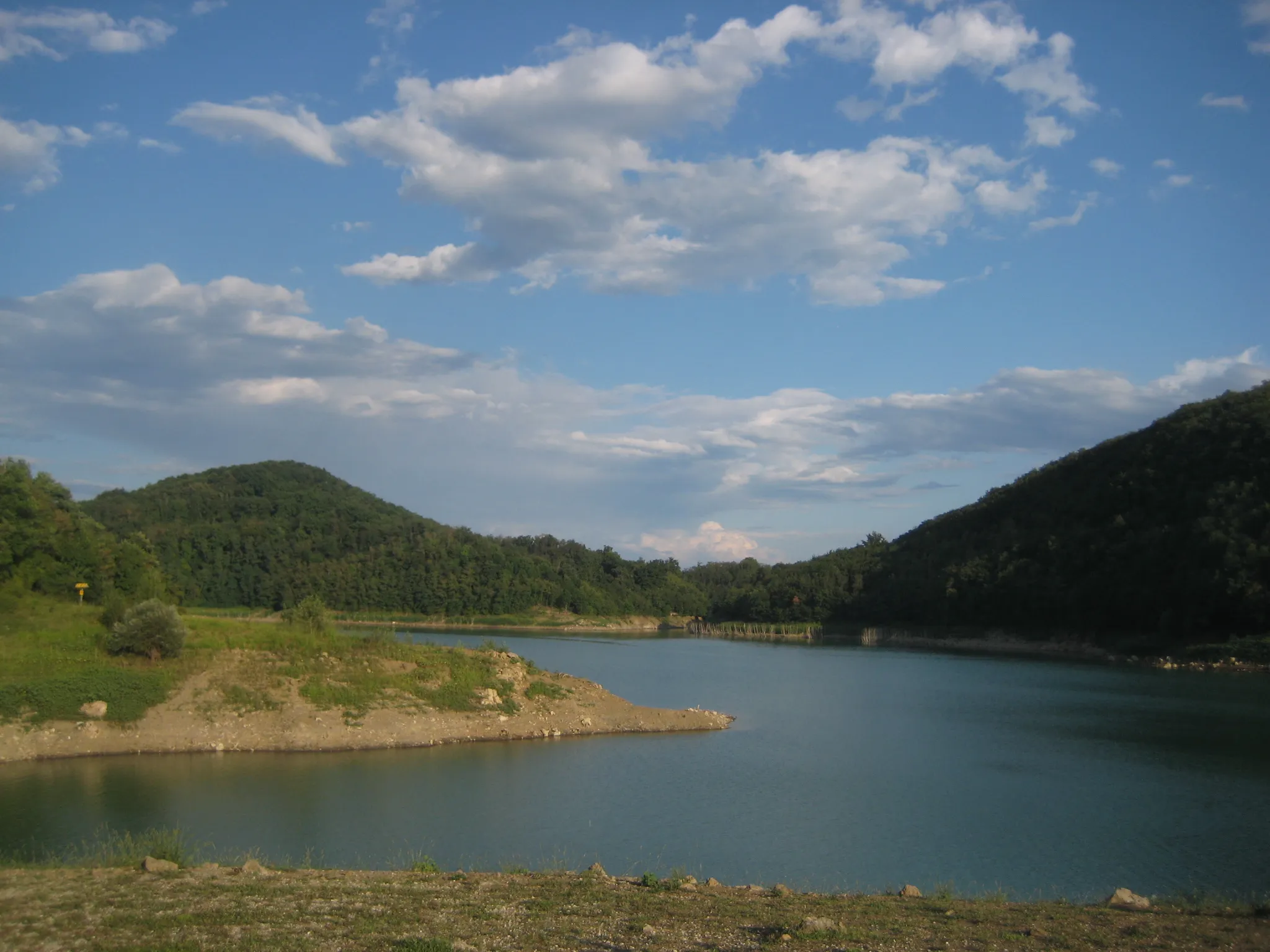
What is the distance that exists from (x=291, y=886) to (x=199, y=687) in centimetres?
1597

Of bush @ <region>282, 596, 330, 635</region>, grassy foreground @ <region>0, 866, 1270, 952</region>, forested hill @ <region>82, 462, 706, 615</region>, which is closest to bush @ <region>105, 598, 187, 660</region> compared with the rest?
bush @ <region>282, 596, 330, 635</region>

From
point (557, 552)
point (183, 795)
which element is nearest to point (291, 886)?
point (183, 795)

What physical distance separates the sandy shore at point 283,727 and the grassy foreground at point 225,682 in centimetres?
31

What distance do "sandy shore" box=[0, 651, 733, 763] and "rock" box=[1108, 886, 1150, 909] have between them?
18.0 meters

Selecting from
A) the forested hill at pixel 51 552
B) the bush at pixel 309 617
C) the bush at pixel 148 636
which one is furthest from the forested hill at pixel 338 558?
the bush at pixel 148 636

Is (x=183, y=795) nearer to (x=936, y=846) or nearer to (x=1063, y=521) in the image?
(x=936, y=846)

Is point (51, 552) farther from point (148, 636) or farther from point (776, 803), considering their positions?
point (776, 803)

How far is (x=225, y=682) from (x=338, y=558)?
95.6 meters

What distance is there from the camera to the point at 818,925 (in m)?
8.95

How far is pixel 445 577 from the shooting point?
112 metres

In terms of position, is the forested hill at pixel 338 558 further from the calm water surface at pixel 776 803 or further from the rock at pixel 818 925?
the rock at pixel 818 925

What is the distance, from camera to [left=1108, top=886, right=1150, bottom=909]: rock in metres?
11.1

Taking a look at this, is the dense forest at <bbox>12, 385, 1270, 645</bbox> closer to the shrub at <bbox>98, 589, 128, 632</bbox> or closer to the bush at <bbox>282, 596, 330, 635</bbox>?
the shrub at <bbox>98, 589, 128, 632</bbox>

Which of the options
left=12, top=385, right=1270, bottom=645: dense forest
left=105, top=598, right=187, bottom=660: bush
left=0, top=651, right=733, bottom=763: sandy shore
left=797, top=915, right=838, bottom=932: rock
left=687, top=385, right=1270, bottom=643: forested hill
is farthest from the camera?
left=687, top=385, right=1270, bottom=643: forested hill
